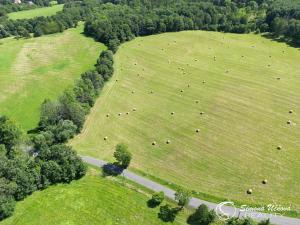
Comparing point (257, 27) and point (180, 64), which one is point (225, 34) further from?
point (180, 64)

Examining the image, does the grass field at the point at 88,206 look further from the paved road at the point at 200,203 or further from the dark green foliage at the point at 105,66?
the dark green foliage at the point at 105,66

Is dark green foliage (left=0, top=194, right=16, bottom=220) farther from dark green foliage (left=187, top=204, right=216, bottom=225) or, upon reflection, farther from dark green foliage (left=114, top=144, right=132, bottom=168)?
dark green foliage (left=187, top=204, right=216, bottom=225)

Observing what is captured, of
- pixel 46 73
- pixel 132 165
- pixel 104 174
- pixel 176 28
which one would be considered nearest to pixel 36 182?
pixel 104 174

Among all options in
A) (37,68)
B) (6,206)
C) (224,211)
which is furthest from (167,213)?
→ (37,68)

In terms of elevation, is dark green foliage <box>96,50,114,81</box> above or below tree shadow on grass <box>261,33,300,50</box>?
below

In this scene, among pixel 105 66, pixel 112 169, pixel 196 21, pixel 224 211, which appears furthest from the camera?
pixel 196 21

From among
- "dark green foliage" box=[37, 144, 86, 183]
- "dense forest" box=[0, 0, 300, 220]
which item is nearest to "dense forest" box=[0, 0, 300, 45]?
"dense forest" box=[0, 0, 300, 220]

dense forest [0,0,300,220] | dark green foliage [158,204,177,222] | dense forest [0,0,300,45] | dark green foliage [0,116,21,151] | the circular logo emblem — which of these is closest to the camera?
the circular logo emblem

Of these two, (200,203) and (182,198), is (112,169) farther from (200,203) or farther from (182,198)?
(200,203)
